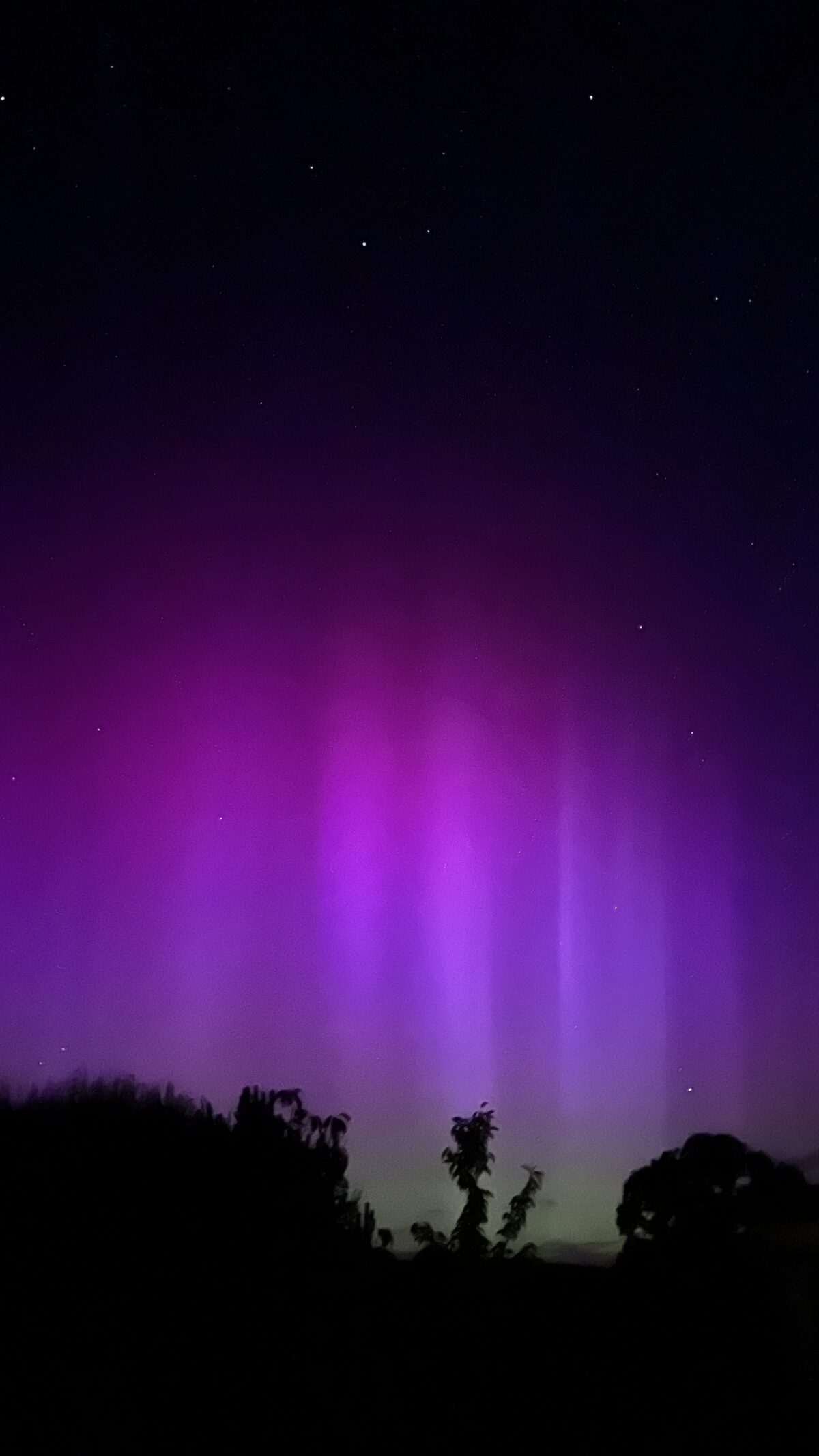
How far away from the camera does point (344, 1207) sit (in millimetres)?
16312

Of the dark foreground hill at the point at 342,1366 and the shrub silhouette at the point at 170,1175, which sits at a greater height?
the shrub silhouette at the point at 170,1175

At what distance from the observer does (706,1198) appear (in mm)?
14688

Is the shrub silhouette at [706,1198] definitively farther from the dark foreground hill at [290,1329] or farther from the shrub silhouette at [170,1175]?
the shrub silhouette at [170,1175]

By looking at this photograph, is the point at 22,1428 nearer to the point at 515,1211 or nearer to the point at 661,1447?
the point at 661,1447

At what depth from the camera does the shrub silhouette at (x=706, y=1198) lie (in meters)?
13.4

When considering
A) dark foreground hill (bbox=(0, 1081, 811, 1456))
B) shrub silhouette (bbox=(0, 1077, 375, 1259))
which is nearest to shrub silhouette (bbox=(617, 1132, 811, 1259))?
dark foreground hill (bbox=(0, 1081, 811, 1456))

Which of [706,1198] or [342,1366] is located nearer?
[342,1366]

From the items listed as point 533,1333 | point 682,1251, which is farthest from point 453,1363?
point 682,1251

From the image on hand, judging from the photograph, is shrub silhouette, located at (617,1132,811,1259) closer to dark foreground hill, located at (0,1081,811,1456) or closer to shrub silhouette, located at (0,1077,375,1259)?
dark foreground hill, located at (0,1081,811,1456)

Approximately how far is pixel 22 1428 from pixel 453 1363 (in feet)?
15.9

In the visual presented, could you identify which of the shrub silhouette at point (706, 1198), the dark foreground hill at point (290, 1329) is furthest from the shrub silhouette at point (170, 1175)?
the shrub silhouette at point (706, 1198)

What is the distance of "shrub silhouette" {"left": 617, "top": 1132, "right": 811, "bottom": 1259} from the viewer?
1344 cm

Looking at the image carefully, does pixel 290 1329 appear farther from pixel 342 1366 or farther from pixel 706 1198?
pixel 706 1198

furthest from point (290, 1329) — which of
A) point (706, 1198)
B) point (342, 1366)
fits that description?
point (706, 1198)
